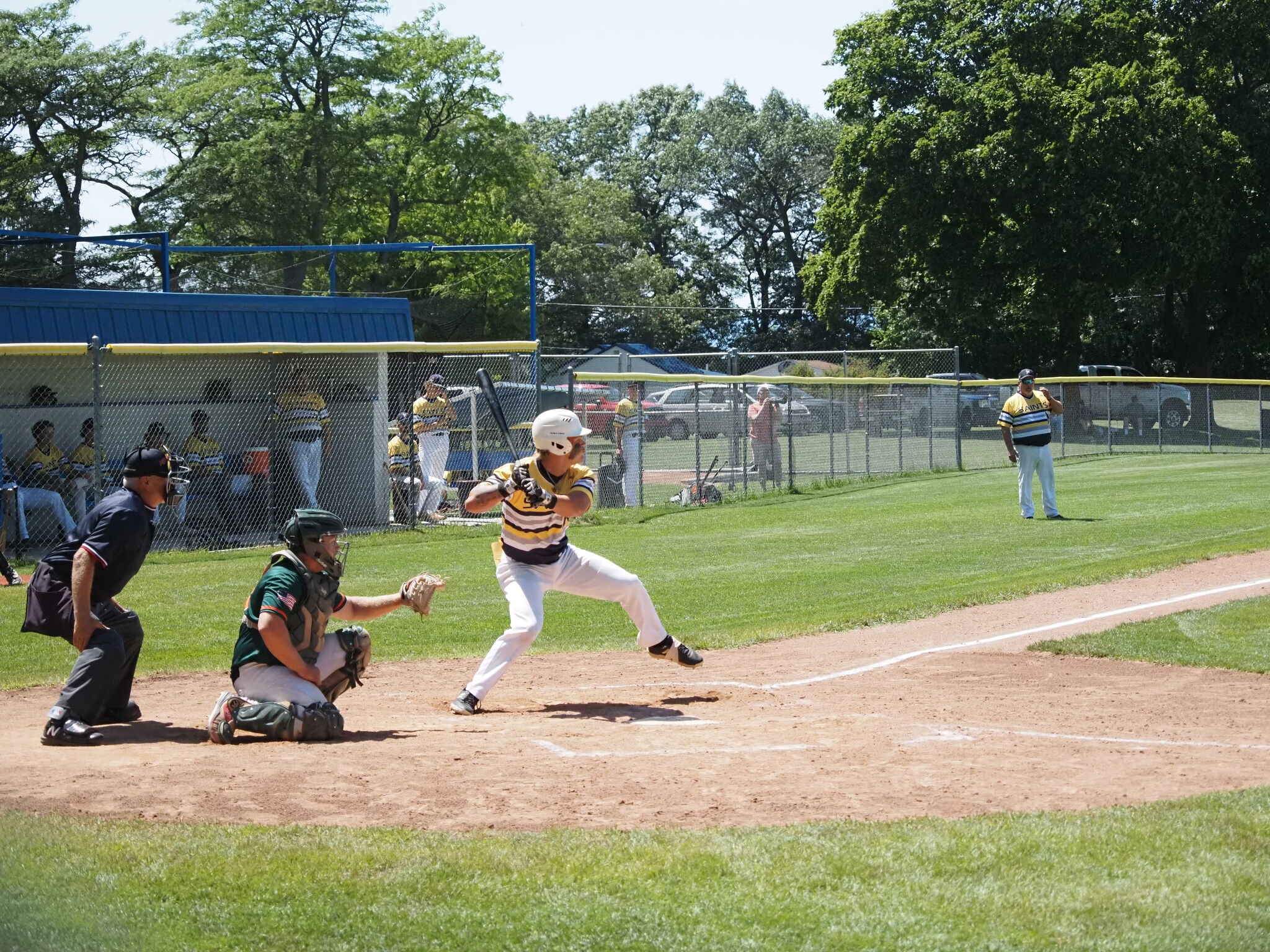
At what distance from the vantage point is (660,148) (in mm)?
85000

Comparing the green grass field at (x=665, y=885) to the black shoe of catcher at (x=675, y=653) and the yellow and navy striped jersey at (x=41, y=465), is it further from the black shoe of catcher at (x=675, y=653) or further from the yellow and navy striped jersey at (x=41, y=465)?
the yellow and navy striped jersey at (x=41, y=465)

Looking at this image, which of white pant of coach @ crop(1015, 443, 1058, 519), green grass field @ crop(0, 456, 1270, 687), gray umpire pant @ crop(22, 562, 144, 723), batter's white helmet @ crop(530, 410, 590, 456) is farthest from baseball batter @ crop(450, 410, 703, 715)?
white pant of coach @ crop(1015, 443, 1058, 519)

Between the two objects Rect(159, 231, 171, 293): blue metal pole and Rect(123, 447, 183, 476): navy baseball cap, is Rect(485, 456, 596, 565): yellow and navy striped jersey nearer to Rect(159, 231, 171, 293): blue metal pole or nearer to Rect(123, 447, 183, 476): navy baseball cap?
Rect(123, 447, 183, 476): navy baseball cap

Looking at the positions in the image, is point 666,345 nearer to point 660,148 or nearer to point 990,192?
point 660,148

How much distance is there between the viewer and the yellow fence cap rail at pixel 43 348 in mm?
15234

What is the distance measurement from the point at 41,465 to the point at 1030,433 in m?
12.1

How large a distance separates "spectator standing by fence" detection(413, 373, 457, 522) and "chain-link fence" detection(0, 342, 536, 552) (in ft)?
0.06

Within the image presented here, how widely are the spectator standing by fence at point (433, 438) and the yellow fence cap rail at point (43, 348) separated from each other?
445 centimetres

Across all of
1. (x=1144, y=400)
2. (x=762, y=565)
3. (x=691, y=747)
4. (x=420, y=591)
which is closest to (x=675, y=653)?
(x=691, y=747)

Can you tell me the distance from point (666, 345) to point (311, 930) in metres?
65.5

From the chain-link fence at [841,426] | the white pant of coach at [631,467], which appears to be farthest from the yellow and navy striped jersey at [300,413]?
the white pant of coach at [631,467]

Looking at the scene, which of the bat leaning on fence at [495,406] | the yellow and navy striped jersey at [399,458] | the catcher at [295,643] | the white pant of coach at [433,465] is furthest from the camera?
the yellow and navy striped jersey at [399,458]

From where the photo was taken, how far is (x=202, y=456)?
55.7ft

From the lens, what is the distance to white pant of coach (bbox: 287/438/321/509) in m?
17.6
